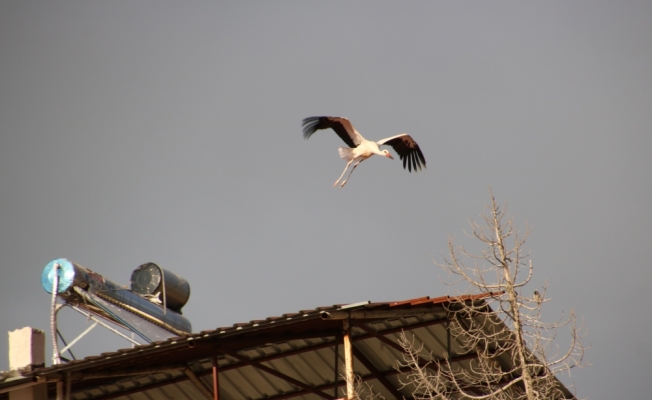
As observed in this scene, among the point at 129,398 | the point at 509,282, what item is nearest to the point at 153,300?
the point at 129,398

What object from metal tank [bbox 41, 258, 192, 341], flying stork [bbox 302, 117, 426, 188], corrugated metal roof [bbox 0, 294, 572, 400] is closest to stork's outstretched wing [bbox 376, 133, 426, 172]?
flying stork [bbox 302, 117, 426, 188]

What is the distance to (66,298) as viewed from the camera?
25.3 meters

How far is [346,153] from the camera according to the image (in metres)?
19.2

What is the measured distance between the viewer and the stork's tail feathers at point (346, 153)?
62.7 ft

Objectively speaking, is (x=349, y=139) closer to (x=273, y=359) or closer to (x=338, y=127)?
(x=338, y=127)

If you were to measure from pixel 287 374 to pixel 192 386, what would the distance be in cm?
161

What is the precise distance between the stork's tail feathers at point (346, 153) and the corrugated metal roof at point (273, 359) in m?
3.23

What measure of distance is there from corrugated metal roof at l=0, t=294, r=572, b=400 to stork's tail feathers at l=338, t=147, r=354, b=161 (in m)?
3.23

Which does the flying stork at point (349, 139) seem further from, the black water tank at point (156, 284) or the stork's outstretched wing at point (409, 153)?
the black water tank at point (156, 284)

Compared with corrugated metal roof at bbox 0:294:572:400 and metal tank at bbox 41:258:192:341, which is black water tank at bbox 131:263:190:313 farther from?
corrugated metal roof at bbox 0:294:572:400

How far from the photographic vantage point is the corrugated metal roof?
15.7 meters

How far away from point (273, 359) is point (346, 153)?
3.77 metres

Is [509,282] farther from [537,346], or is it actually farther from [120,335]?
[120,335]

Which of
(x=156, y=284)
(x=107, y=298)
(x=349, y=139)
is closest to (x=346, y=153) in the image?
(x=349, y=139)
